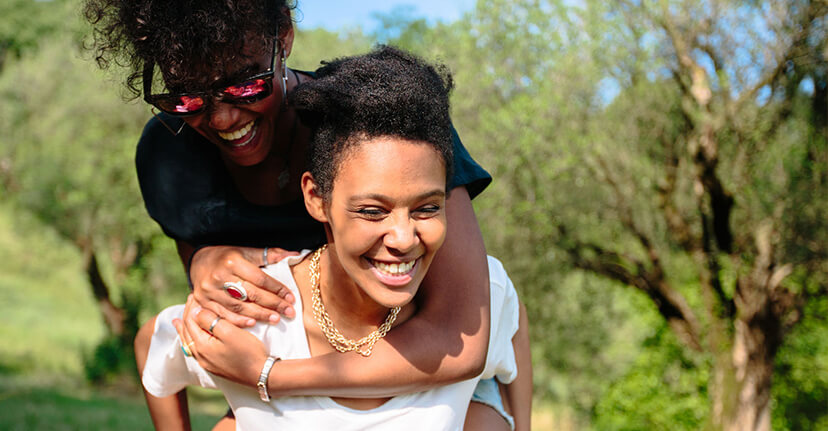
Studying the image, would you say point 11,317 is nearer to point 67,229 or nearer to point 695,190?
point 67,229

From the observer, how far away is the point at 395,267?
2.11 meters

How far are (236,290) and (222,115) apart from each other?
21.6 inches

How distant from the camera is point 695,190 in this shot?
523 inches

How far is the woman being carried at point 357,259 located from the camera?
2.06m

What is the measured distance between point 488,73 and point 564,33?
4.99ft

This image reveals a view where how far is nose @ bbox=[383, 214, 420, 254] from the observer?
204 centimetres

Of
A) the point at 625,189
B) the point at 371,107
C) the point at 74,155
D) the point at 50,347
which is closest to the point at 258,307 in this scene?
the point at 371,107

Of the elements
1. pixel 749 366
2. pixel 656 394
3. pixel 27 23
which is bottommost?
pixel 656 394

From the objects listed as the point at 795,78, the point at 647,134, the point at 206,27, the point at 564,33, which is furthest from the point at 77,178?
the point at 206,27

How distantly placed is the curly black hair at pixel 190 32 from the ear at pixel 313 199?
43 cm

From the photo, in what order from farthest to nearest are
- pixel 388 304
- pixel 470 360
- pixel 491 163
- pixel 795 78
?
pixel 491 163
pixel 795 78
pixel 470 360
pixel 388 304

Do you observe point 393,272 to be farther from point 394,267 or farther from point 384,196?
point 384,196

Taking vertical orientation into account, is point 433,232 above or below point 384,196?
below

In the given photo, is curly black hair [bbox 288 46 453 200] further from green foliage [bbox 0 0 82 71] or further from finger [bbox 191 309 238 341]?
green foliage [bbox 0 0 82 71]
